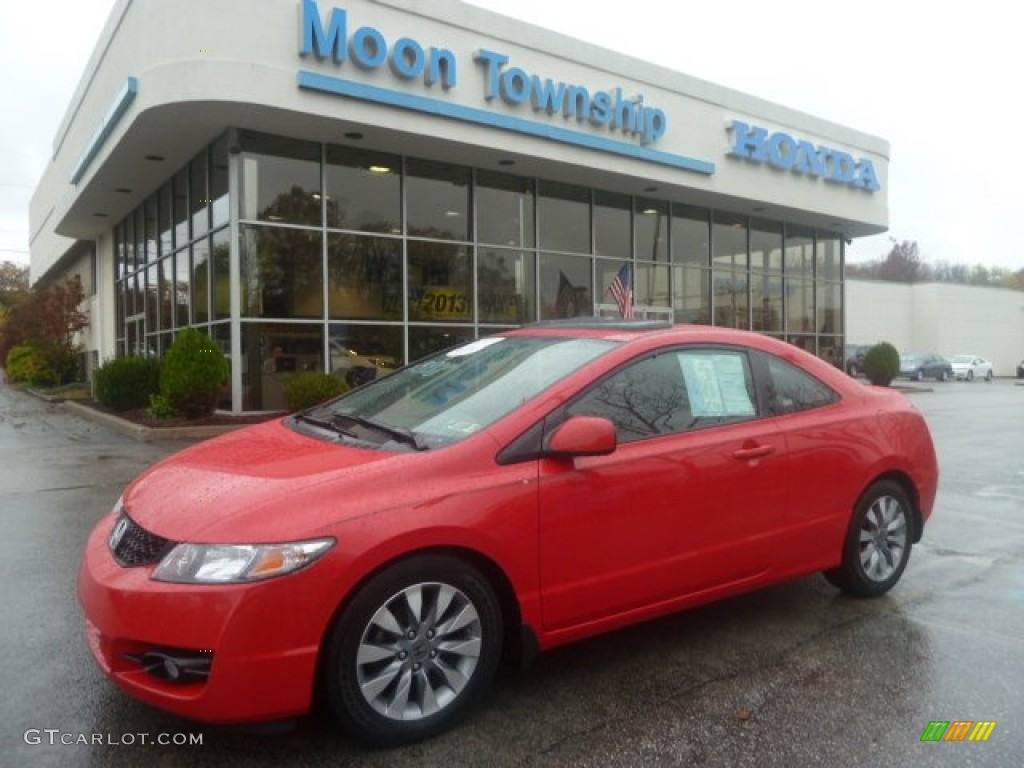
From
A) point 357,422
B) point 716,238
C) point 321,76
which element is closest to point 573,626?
point 357,422

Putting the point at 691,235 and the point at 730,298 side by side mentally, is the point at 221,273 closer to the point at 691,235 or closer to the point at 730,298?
the point at 691,235

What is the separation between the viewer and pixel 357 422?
370 cm

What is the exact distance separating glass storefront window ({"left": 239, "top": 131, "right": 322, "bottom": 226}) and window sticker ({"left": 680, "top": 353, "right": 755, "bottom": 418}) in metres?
12.1

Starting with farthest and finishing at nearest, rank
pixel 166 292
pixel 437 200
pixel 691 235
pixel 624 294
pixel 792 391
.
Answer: pixel 691 235, pixel 166 292, pixel 437 200, pixel 624 294, pixel 792 391

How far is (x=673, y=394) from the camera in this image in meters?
3.74

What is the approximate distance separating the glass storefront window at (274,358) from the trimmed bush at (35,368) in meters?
15.8

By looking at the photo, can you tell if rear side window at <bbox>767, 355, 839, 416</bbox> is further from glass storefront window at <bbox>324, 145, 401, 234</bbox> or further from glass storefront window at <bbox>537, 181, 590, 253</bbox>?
glass storefront window at <bbox>537, 181, 590, 253</bbox>

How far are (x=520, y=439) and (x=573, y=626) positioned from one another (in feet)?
2.67

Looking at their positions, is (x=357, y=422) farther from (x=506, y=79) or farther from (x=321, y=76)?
(x=506, y=79)

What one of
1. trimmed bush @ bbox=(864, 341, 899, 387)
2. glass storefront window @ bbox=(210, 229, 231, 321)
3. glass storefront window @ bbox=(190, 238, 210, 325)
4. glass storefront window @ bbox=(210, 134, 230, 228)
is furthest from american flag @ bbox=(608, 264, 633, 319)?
trimmed bush @ bbox=(864, 341, 899, 387)

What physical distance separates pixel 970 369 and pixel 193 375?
42.1 metres

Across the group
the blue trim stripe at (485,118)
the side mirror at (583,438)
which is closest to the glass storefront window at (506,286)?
the blue trim stripe at (485,118)

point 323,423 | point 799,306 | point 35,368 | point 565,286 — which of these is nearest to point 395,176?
point 565,286

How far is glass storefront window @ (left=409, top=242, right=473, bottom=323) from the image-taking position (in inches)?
637
